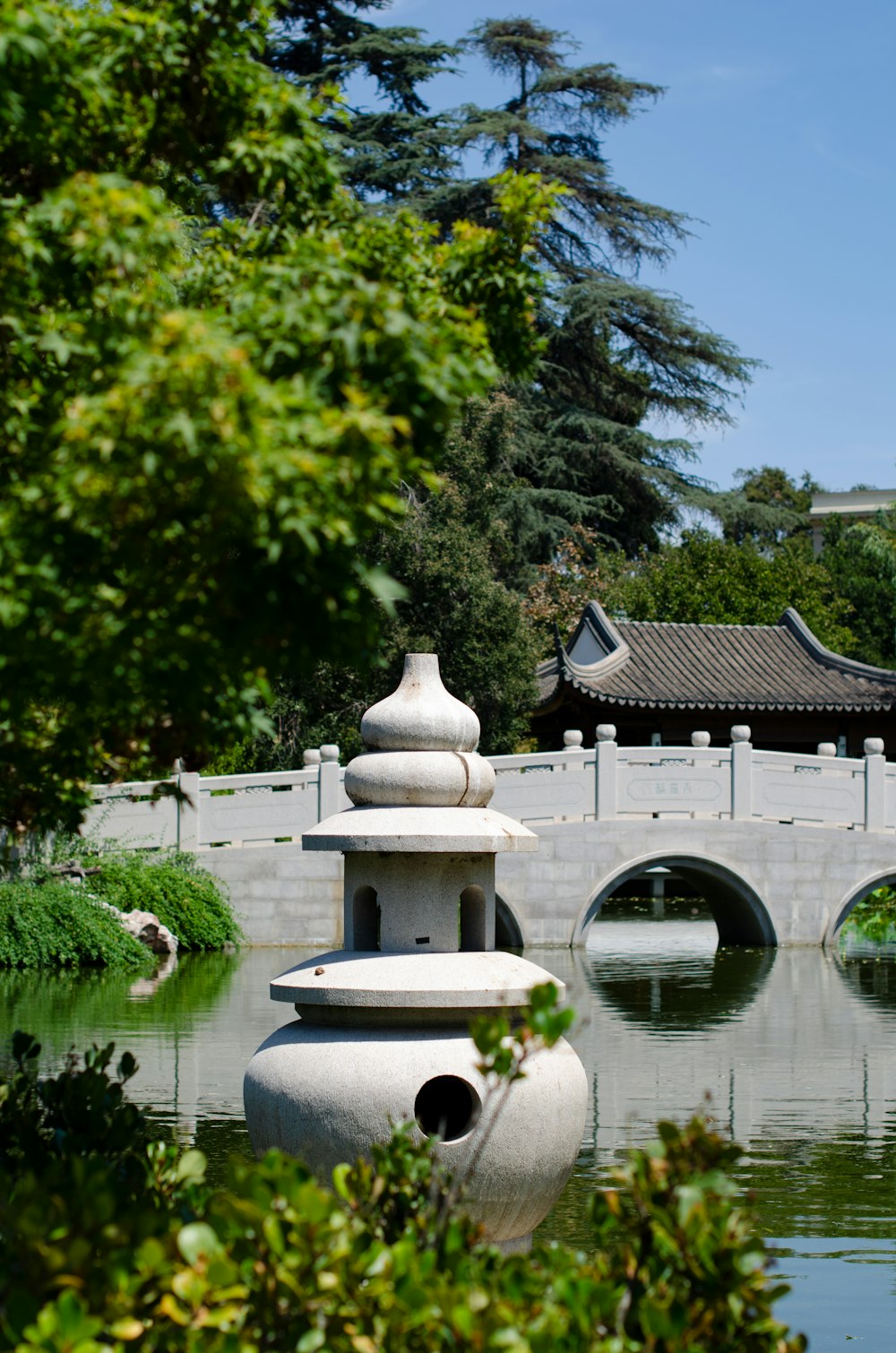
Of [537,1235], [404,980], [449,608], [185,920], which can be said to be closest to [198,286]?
[404,980]

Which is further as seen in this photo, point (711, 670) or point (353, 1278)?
point (711, 670)

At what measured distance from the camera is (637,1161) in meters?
3.43

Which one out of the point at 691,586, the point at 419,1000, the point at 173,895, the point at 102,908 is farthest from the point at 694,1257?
the point at 691,586

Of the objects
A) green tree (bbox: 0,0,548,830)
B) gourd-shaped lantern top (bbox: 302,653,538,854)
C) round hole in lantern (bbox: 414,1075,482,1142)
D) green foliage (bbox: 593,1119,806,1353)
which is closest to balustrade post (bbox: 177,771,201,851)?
gourd-shaped lantern top (bbox: 302,653,538,854)

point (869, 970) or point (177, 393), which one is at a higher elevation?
point (177, 393)

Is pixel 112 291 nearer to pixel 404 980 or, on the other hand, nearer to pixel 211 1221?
pixel 211 1221

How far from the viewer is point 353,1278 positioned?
320cm

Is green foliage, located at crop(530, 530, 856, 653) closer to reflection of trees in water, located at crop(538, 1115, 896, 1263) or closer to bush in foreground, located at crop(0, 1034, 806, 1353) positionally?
reflection of trees in water, located at crop(538, 1115, 896, 1263)

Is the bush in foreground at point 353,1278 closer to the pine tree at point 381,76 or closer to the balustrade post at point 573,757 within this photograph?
the balustrade post at point 573,757

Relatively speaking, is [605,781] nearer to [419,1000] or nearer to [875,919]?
[875,919]

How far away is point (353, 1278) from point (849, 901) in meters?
19.2

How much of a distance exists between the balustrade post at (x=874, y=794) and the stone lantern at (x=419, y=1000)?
1587 cm

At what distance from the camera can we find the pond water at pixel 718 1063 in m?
6.63

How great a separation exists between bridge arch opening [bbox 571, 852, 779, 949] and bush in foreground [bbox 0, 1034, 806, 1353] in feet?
55.7
